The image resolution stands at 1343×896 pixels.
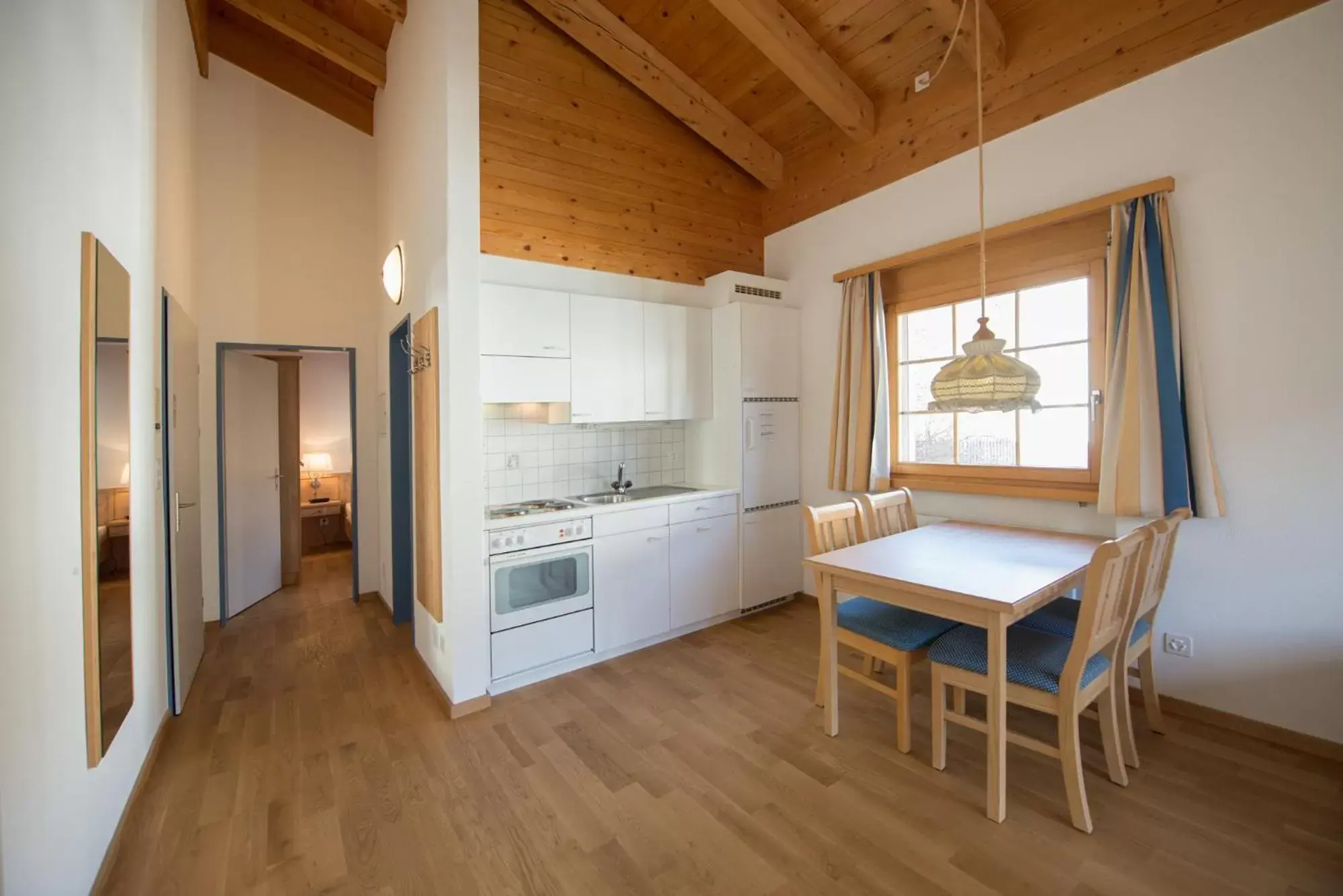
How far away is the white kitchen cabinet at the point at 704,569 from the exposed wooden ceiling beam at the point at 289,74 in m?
4.17

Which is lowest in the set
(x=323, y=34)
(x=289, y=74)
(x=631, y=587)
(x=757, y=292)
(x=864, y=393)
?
(x=631, y=587)

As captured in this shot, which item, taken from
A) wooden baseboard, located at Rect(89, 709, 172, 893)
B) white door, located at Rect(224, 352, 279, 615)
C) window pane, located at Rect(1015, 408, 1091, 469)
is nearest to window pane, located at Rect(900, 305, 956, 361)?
window pane, located at Rect(1015, 408, 1091, 469)

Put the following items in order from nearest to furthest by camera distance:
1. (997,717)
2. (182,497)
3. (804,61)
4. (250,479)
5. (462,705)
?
(997,717)
(462,705)
(182,497)
(804,61)
(250,479)

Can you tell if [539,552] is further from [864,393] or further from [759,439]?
[864,393]

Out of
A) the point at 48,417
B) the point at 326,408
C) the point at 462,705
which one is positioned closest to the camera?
the point at 48,417

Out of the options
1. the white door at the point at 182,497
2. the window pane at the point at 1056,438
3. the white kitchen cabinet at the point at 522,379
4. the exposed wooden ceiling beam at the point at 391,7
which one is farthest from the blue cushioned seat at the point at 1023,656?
the exposed wooden ceiling beam at the point at 391,7

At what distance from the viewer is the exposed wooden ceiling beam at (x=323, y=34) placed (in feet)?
11.4

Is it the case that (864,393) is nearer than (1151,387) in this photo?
No

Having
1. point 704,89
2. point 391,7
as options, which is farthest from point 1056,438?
point 391,7

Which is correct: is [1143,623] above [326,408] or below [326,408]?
below

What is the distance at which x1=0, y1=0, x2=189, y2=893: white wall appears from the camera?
4.17 ft

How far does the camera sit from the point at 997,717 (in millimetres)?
1925

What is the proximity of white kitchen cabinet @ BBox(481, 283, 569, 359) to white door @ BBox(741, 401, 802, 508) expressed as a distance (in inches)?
52.3

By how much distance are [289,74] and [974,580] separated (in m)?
5.56
